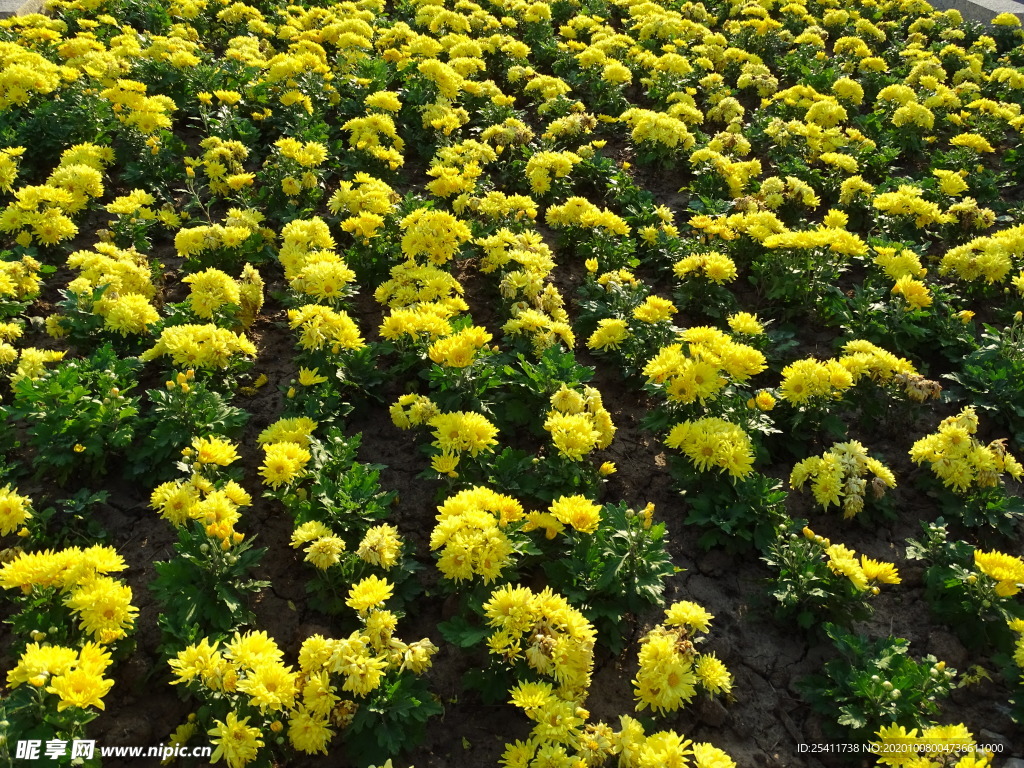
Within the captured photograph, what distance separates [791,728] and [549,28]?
9386mm

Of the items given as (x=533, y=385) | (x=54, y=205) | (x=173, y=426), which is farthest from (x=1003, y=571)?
(x=54, y=205)

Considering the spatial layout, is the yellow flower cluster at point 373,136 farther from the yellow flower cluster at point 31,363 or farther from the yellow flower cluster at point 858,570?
the yellow flower cluster at point 858,570

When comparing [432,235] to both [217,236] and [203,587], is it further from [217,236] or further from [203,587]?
[203,587]

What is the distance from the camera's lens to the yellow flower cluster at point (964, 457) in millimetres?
3893

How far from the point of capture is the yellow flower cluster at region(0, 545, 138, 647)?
9.64 ft

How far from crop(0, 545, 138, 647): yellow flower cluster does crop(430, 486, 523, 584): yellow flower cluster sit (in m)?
1.44

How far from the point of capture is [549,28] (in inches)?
376

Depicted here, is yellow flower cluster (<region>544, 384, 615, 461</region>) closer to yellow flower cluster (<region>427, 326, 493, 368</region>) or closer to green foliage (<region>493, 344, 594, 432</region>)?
green foliage (<region>493, 344, 594, 432</region>)

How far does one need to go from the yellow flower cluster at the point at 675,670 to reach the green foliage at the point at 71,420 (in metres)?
3.12

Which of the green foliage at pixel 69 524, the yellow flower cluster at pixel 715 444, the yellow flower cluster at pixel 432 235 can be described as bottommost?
the green foliage at pixel 69 524

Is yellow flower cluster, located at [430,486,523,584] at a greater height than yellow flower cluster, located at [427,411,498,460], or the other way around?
yellow flower cluster, located at [427,411,498,460]

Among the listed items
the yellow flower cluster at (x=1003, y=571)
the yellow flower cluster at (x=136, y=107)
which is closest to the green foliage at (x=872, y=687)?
the yellow flower cluster at (x=1003, y=571)

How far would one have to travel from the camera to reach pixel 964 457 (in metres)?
3.98

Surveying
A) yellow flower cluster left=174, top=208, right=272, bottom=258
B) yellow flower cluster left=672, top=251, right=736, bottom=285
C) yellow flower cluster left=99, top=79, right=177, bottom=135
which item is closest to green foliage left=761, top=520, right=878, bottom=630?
yellow flower cluster left=672, top=251, right=736, bottom=285
